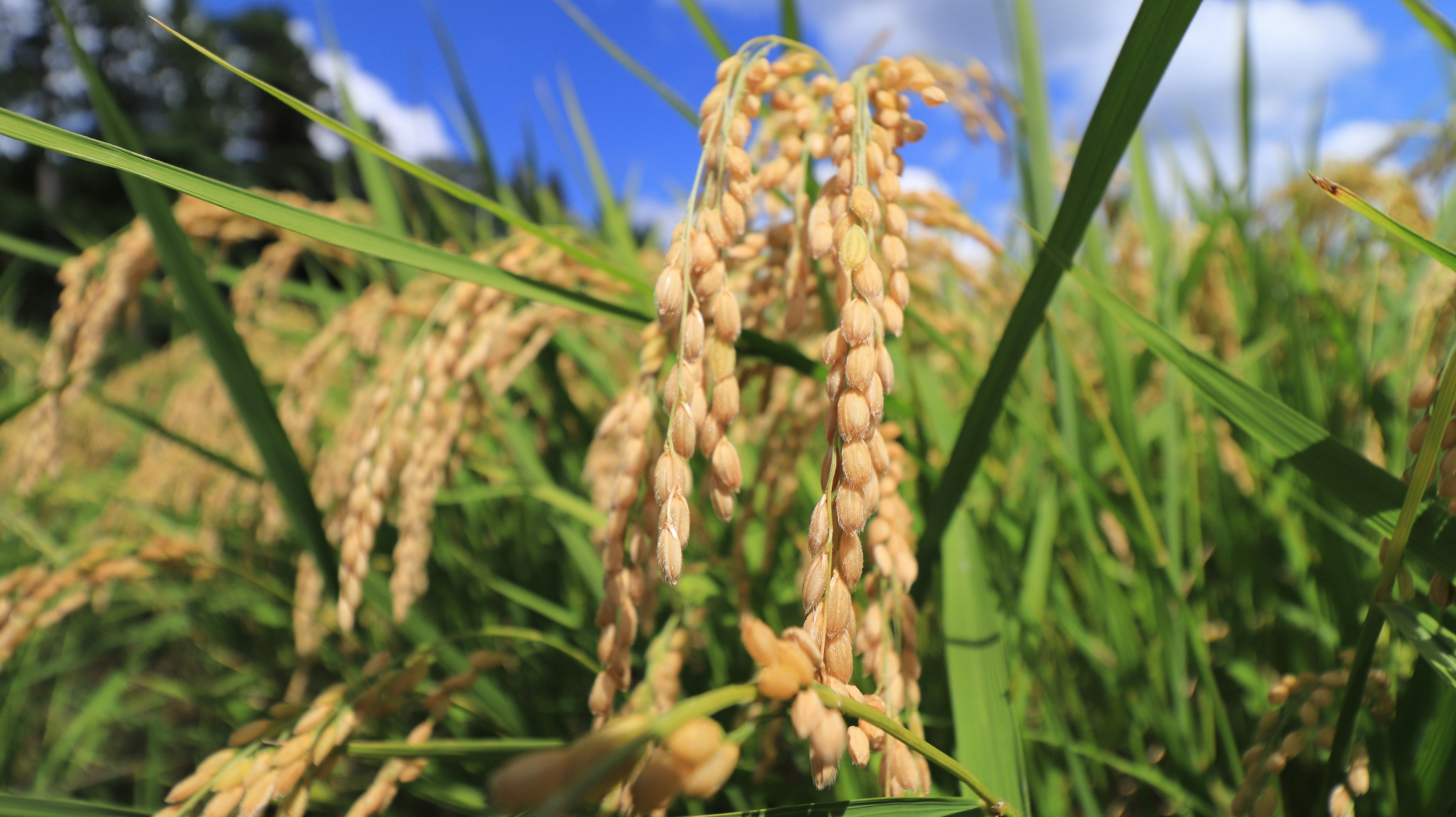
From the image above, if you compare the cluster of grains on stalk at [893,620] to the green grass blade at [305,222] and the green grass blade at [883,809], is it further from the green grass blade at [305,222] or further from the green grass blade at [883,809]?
the green grass blade at [305,222]

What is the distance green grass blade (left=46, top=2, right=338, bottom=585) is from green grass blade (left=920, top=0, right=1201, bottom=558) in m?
0.83

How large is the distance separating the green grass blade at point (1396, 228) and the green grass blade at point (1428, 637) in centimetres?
28

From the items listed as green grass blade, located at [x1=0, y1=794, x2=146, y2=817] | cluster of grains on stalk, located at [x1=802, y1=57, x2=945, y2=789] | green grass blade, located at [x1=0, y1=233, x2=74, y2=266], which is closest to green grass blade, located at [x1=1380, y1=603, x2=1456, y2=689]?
cluster of grains on stalk, located at [x1=802, y1=57, x2=945, y2=789]

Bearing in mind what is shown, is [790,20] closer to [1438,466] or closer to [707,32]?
[707,32]

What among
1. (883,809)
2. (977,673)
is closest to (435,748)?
(883,809)

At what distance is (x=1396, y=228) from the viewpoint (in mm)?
547

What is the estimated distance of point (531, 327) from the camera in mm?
1160

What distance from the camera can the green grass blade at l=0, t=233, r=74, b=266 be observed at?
1.40 meters

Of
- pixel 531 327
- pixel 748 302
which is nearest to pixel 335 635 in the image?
pixel 531 327

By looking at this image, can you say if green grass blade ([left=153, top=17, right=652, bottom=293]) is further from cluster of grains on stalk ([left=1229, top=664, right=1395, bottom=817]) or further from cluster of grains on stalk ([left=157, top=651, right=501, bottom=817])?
cluster of grains on stalk ([left=1229, top=664, right=1395, bottom=817])

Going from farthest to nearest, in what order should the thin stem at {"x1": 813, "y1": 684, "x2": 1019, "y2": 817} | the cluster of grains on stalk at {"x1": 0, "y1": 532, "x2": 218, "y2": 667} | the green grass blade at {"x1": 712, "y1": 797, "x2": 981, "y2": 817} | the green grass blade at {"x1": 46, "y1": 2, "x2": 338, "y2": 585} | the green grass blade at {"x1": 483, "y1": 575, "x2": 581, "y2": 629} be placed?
the green grass blade at {"x1": 483, "y1": 575, "x2": 581, "y2": 629}, the cluster of grains on stalk at {"x1": 0, "y1": 532, "x2": 218, "y2": 667}, the green grass blade at {"x1": 46, "y1": 2, "x2": 338, "y2": 585}, the green grass blade at {"x1": 712, "y1": 797, "x2": 981, "y2": 817}, the thin stem at {"x1": 813, "y1": 684, "x2": 1019, "y2": 817}

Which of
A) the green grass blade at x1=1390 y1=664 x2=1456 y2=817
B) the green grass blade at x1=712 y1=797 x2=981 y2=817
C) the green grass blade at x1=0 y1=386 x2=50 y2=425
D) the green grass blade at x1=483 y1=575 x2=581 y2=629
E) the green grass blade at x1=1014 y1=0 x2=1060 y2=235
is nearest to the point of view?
the green grass blade at x1=712 y1=797 x2=981 y2=817

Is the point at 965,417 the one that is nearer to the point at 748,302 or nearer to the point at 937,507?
the point at 937,507

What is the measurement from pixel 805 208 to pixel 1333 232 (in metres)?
2.70
